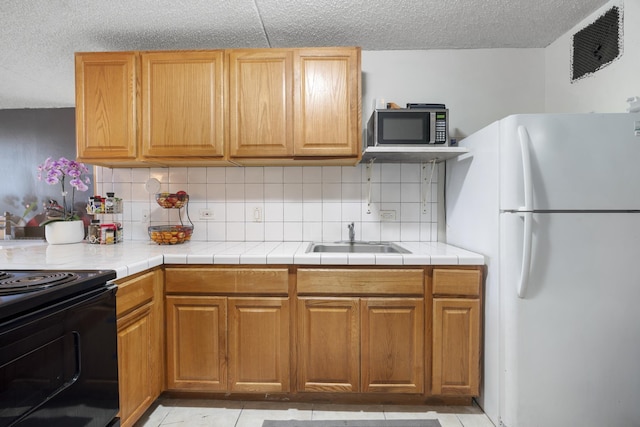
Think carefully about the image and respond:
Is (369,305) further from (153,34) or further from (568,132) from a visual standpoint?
(153,34)

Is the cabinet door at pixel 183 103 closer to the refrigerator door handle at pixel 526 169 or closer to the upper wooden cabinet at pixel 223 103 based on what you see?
the upper wooden cabinet at pixel 223 103

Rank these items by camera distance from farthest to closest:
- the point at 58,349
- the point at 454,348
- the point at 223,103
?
the point at 223,103 → the point at 454,348 → the point at 58,349

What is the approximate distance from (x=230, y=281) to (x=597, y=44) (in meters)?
2.49

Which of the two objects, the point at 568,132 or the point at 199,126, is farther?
the point at 199,126

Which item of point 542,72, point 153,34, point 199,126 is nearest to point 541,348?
point 542,72

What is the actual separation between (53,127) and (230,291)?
2448 mm

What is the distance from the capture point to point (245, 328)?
1.69 metres

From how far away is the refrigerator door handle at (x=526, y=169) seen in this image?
1387 mm

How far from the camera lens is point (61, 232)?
2105mm

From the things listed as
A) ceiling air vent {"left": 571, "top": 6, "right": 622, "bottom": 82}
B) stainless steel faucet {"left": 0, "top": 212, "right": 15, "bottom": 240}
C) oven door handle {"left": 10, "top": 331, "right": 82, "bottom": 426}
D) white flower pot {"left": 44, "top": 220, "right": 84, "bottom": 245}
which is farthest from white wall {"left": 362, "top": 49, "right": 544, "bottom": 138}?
stainless steel faucet {"left": 0, "top": 212, "right": 15, "bottom": 240}

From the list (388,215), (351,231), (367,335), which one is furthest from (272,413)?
(388,215)

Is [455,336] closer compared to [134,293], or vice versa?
[134,293]

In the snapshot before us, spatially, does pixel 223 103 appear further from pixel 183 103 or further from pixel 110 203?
pixel 110 203

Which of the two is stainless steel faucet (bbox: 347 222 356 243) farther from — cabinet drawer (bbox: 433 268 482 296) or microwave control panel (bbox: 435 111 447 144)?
microwave control panel (bbox: 435 111 447 144)
